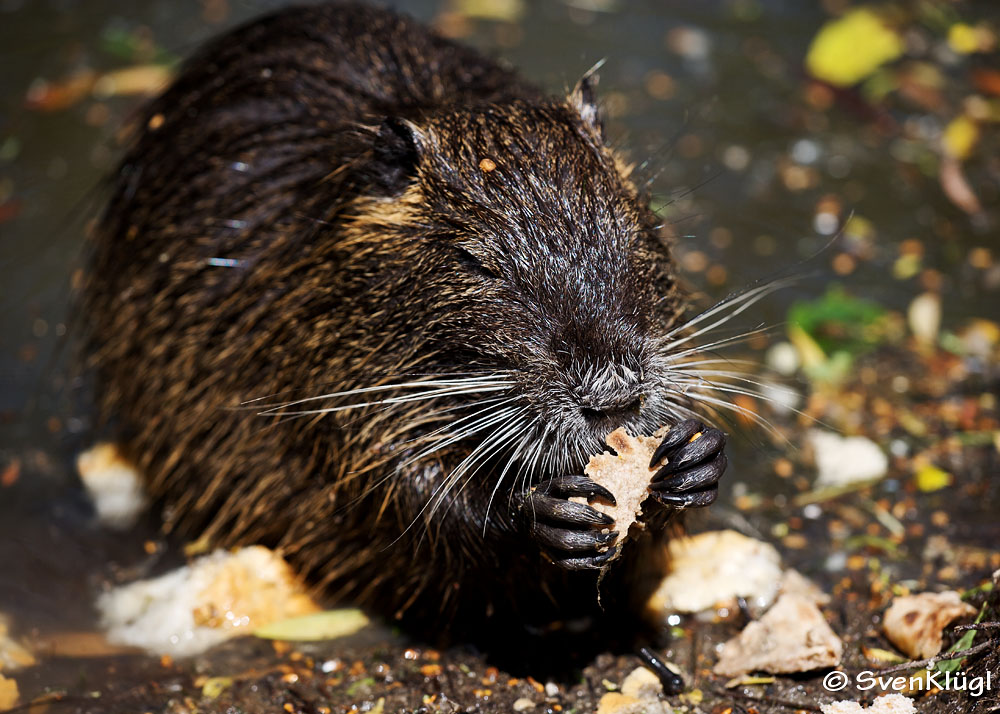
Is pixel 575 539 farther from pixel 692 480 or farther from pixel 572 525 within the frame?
pixel 692 480

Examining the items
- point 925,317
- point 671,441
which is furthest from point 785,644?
point 925,317

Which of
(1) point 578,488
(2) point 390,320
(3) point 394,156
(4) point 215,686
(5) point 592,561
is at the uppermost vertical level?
(3) point 394,156

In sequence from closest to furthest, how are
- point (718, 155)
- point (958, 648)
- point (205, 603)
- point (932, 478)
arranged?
point (958, 648), point (205, 603), point (932, 478), point (718, 155)

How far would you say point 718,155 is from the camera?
563 centimetres

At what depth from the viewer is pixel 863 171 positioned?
218 inches

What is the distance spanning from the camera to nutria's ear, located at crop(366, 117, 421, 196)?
3.01m

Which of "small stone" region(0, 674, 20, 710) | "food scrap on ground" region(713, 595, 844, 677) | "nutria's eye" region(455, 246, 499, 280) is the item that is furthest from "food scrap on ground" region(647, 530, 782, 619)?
"small stone" region(0, 674, 20, 710)

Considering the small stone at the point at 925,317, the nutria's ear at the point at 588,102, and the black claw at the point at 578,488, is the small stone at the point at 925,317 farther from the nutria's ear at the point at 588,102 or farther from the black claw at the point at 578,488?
the black claw at the point at 578,488

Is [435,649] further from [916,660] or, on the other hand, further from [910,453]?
[910,453]

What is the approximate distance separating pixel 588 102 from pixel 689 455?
1.17 m

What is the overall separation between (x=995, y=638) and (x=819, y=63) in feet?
14.0

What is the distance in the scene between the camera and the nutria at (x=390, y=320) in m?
2.75

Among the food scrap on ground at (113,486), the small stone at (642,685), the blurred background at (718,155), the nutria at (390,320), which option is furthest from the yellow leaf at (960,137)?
the food scrap on ground at (113,486)

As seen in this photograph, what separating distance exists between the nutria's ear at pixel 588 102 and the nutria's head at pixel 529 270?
0.08 metres
